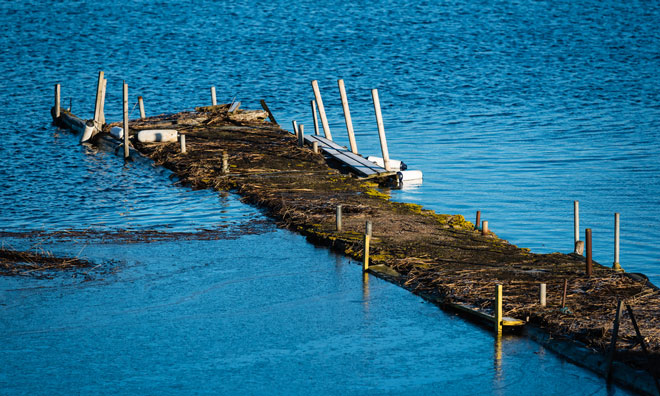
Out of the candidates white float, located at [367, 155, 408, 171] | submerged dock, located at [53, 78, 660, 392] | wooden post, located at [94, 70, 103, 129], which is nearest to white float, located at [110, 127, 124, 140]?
wooden post, located at [94, 70, 103, 129]

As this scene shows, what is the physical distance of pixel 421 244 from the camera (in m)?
19.4

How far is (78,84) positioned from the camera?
182 ft

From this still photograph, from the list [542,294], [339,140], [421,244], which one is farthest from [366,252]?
[339,140]

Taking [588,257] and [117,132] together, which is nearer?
[588,257]

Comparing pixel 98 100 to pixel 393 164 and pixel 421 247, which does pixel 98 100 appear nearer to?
pixel 393 164

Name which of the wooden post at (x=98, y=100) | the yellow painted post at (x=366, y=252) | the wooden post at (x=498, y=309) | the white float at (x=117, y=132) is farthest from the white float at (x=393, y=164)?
the wooden post at (x=498, y=309)

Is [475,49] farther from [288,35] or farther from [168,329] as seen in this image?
[168,329]

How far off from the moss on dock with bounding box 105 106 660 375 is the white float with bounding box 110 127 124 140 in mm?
2896

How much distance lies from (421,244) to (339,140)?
19.7 metres

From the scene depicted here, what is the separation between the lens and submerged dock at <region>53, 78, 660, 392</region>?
46.6ft

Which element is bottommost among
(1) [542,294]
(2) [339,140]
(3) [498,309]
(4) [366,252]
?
(3) [498,309]

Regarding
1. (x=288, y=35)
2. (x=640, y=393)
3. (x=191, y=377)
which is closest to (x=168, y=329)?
(x=191, y=377)

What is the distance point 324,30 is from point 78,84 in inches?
967

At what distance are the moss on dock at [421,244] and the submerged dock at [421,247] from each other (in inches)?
0.9
